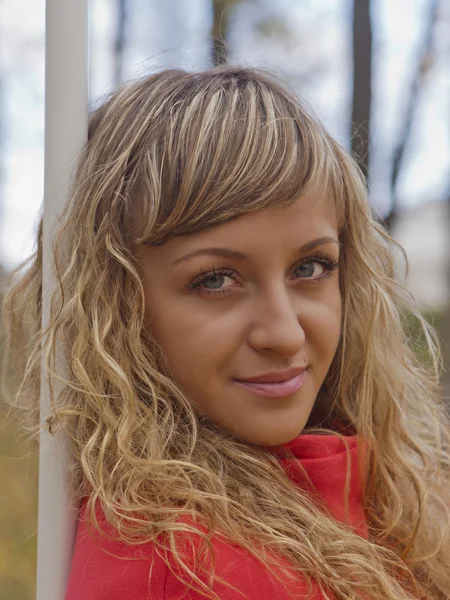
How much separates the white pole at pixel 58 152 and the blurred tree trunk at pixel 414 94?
315 centimetres

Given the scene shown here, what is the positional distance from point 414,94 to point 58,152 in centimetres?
341

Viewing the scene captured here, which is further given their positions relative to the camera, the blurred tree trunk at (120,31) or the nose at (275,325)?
the blurred tree trunk at (120,31)

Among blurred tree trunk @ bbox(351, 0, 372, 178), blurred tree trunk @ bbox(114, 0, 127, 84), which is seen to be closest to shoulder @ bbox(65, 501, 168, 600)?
blurred tree trunk @ bbox(351, 0, 372, 178)

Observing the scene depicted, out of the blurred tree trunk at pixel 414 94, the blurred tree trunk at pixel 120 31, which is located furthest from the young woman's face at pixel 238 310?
the blurred tree trunk at pixel 120 31

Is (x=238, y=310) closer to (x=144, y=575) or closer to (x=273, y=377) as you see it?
(x=273, y=377)

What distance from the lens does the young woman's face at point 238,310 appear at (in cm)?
148

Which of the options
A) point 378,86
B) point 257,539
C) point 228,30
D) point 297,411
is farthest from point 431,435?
point 228,30

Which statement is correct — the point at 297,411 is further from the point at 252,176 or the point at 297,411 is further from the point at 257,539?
the point at 252,176

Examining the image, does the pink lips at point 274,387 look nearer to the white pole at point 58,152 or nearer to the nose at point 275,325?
the nose at point 275,325

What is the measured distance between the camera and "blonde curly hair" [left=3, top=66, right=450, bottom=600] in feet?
4.73

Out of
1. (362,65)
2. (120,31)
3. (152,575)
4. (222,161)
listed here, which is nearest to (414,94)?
(362,65)

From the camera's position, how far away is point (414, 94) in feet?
14.6

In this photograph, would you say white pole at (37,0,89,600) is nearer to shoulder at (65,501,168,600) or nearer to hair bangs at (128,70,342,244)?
shoulder at (65,501,168,600)

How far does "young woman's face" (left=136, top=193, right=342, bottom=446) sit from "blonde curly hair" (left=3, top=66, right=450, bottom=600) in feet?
0.11
